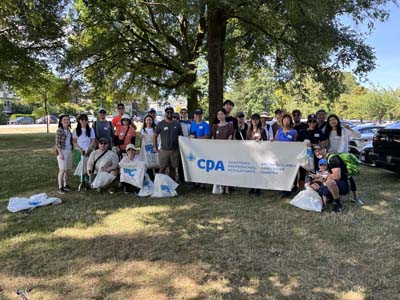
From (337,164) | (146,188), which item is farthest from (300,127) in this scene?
(146,188)

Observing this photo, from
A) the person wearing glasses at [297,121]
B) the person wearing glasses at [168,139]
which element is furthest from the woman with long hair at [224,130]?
the person wearing glasses at [297,121]

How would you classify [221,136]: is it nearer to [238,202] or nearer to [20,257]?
[238,202]

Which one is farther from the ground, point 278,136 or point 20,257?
point 278,136

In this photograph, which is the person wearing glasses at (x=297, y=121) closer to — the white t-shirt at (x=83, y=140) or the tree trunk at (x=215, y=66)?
the tree trunk at (x=215, y=66)

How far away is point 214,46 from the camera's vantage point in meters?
11.7

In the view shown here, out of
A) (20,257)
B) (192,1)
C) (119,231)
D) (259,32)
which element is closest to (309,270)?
(119,231)

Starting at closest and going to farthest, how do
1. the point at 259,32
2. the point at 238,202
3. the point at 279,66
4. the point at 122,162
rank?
the point at 238,202 → the point at 122,162 → the point at 259,32 → the point at 279,66

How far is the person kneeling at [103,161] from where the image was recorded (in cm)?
803

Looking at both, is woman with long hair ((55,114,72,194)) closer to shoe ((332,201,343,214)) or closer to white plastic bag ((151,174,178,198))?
white plastic bag ((151,174,178,198))

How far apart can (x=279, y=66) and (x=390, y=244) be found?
411 inches

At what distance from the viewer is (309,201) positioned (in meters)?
6.73

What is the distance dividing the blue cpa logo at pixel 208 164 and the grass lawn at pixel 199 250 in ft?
2.65

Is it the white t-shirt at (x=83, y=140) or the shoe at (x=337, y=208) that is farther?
the white t-shirt at (x=83, y=140)

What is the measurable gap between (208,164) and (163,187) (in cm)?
113
